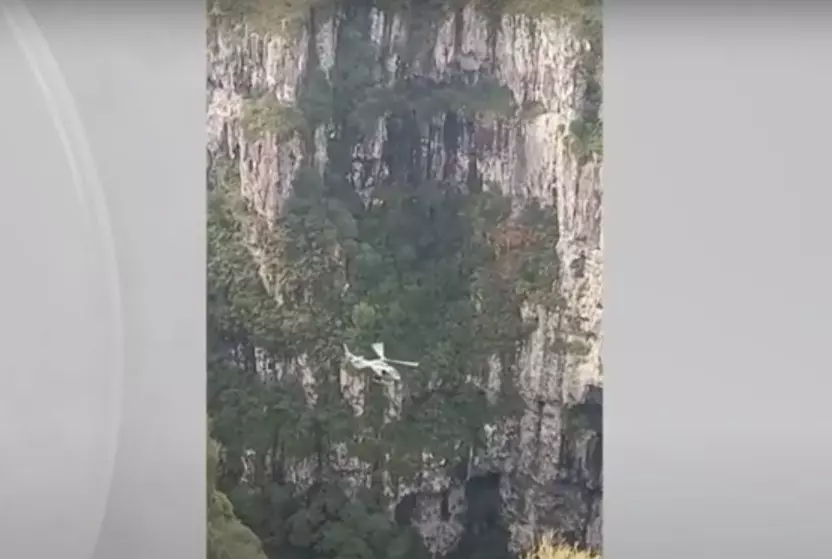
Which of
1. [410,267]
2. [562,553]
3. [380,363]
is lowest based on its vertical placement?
[562,553]
